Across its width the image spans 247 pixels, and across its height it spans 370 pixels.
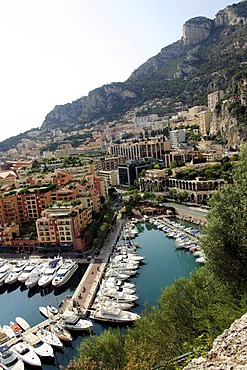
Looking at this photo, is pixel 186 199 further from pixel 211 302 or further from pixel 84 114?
pixel 84 114

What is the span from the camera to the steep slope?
114m

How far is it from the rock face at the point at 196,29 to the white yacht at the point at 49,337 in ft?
490

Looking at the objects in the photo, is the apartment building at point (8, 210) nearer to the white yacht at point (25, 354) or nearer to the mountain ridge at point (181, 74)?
the white yacht at point (25, 354)

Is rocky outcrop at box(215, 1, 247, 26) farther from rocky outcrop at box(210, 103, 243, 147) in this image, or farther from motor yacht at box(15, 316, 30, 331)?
motor yacht at box(15, 316, 30, 331)

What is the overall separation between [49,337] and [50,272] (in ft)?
28.5

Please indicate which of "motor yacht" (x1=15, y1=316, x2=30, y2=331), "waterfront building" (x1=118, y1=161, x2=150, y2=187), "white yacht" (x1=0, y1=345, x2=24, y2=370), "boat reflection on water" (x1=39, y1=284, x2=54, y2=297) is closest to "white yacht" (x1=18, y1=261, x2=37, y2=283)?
"boat reflection on water" (x1=39, y1=284, x2=54, y2=297)

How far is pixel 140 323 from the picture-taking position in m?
13.6

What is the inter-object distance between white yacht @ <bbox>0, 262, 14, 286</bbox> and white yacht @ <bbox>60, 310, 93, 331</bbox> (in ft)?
31.8

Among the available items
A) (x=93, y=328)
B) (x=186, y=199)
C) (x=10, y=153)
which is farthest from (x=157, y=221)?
(x=10, y=153)

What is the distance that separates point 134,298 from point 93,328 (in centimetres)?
357

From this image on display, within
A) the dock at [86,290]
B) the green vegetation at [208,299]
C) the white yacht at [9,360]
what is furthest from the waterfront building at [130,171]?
the green vegetation at [208,299]

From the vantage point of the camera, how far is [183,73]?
133 meters

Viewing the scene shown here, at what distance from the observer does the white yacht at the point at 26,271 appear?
86.7 ft

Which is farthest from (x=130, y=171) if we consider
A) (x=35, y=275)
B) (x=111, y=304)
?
(x=111, y=304)
